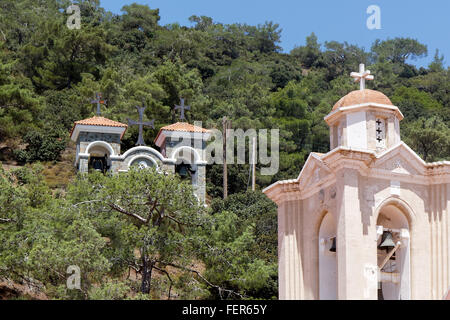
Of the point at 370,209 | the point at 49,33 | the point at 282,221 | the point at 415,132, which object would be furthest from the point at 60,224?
the point at 49,33

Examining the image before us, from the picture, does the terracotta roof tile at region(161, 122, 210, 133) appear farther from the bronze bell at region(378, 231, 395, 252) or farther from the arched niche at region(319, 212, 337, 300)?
the bronze bell at region(378, 231, 395, 252)

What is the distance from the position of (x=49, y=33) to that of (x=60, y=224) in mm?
39255

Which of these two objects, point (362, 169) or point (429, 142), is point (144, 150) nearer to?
point (429, 142)

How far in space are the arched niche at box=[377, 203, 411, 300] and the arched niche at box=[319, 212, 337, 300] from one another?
36.2 inches

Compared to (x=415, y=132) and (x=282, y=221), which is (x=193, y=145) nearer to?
(x=415, y=132)

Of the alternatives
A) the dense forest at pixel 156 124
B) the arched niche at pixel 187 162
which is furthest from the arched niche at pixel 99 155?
the arched niche at pixel 187 162

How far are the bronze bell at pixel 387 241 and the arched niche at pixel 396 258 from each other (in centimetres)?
Result: 4

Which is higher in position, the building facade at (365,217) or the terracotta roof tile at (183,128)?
the terracotta roof tile at (183,128)

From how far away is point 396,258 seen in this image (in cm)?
1722

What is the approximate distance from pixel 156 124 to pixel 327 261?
114 feet

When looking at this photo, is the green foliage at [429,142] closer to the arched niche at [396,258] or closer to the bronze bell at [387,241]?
the arched niche at [396,258]

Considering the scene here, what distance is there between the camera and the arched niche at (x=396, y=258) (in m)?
16.9

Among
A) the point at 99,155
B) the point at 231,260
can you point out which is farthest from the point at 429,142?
the point at 231,260

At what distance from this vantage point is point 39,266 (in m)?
25.1
